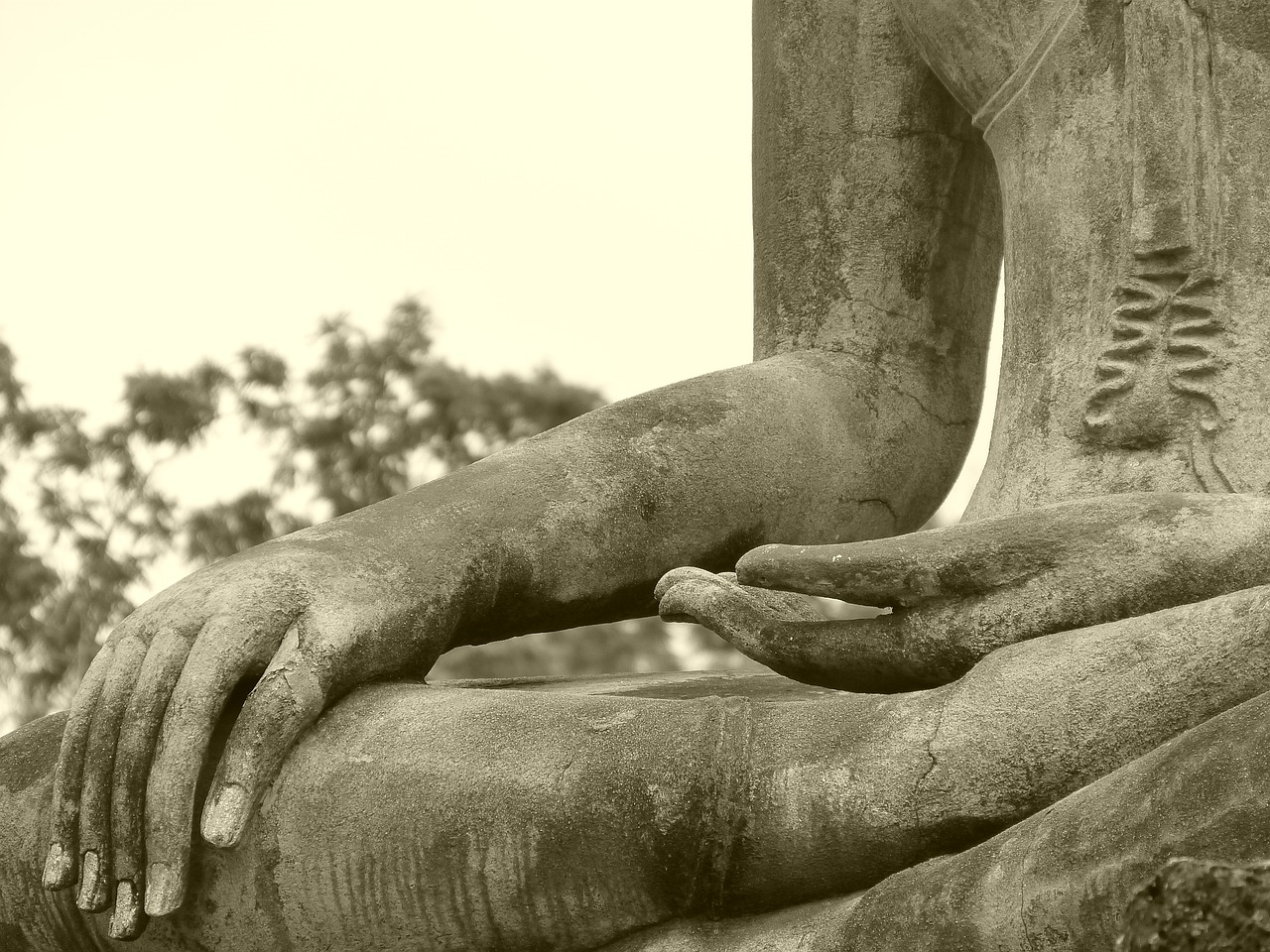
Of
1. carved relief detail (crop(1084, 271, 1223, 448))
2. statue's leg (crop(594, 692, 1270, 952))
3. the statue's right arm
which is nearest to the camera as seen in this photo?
statue's leg (crop(594, 692, 1270, 952))

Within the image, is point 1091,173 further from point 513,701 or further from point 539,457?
A: point 513,701

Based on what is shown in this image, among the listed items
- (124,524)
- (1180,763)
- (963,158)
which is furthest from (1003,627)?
(124,524)

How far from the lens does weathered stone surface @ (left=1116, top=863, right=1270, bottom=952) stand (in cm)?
166

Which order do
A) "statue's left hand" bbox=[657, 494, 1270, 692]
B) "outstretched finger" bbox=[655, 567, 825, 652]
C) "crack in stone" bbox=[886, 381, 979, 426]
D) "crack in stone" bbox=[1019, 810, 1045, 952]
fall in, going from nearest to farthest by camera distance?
"crack in stone" bbox=[1019, 810, 1045, 952]
"statue's left hand" bbox=[657, 494, 1270, 692]
"outstretched finger" bbox=[655, 567, 825, 652]
"crack in stone" bbox=[886, 381, 979, 426]

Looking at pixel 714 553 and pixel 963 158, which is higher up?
pixel 963 158

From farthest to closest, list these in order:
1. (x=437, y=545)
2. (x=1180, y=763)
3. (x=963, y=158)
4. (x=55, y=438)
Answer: (x=55, y=438), (x=963, y=158), (x=437, y=545), (x=1180, y=763)

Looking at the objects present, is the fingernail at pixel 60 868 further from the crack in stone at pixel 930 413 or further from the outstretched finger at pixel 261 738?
the crack in stone at pixel 930 413

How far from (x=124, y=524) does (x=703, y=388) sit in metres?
11.1

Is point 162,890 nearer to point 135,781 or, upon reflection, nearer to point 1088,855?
point 135,781

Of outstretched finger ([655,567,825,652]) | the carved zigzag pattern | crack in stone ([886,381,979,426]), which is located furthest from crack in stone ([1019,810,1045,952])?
crack in stone ([886,381,979,426])

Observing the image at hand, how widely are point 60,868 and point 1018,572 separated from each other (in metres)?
1.34

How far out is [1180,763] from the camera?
7.16 ft

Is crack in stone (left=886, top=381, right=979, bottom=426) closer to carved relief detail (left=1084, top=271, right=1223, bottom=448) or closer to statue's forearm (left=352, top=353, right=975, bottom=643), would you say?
statue's forearm (left=352, top=353, right=975, bottom=643)

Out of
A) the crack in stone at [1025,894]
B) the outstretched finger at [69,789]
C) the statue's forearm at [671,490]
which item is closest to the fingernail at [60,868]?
the outstretched finger at [69,789]
